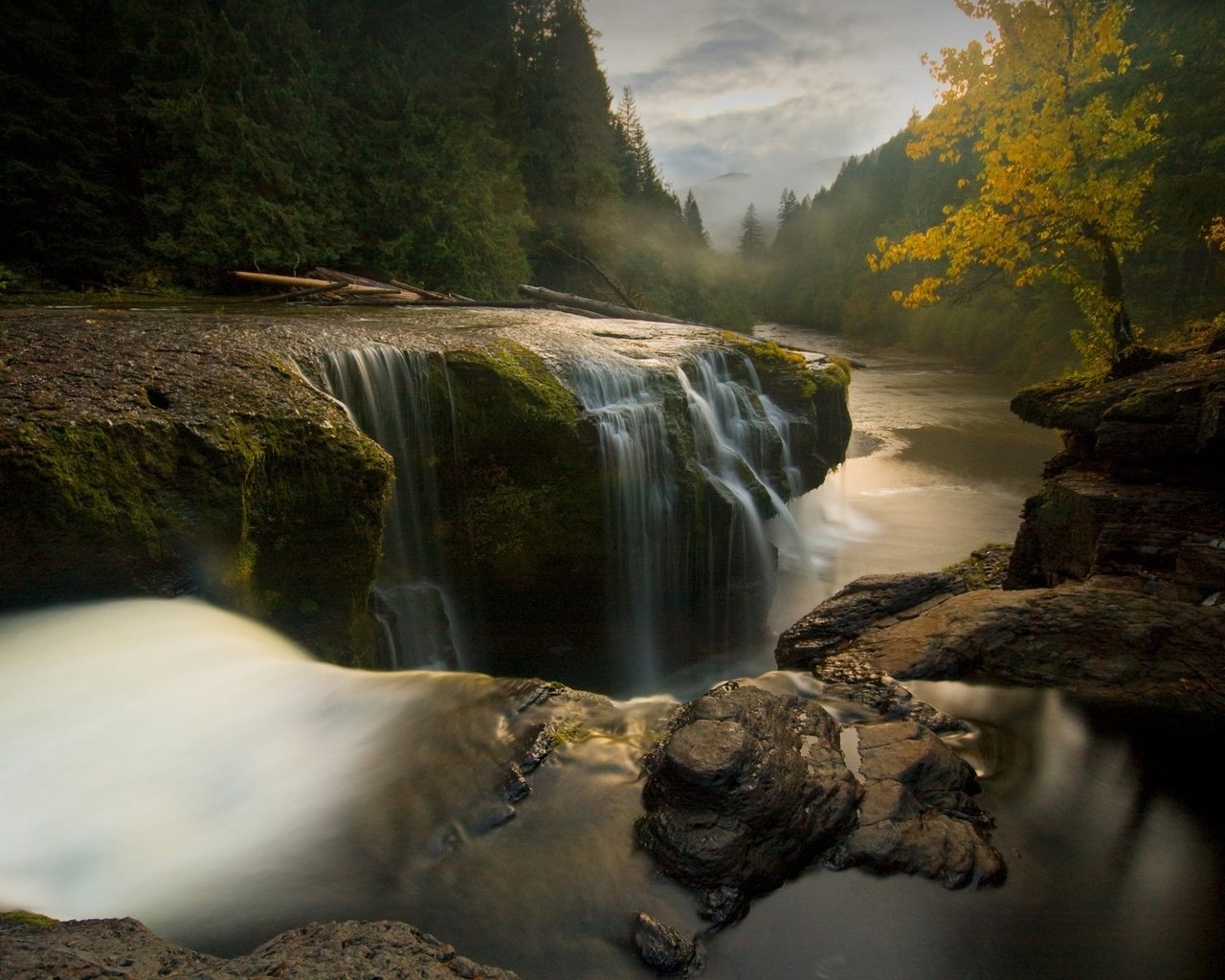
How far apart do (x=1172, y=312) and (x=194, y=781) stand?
88.6 ft

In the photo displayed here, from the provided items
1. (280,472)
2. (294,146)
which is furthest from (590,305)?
(280,472)

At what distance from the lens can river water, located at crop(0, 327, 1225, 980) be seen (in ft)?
7.56

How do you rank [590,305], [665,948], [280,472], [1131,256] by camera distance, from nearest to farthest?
[665,948], [280,472], [590,305], [1131,256]

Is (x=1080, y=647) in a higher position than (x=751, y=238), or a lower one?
lower

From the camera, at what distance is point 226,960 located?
66.8 inches

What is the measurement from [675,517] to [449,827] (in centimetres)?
590

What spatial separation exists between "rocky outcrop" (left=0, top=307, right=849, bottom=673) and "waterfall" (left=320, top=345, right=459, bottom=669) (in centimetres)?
13

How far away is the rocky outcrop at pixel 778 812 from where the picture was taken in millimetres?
2594

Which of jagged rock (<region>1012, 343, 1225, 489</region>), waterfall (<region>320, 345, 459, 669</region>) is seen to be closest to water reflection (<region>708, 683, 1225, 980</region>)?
jagged rock (<region>1012, 343, 1225, 489</region>)

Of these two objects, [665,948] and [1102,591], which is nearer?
[665,948]

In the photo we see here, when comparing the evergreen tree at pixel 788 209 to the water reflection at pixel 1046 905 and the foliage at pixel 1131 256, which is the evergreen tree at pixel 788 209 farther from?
the water reflection at pixel 1046 905

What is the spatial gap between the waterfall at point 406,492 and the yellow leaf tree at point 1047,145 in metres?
7.66

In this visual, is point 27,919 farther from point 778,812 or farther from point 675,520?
point 675,520

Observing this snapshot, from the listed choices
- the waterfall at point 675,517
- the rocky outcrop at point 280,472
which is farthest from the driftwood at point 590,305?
the rocky outcrop at point 280,472
